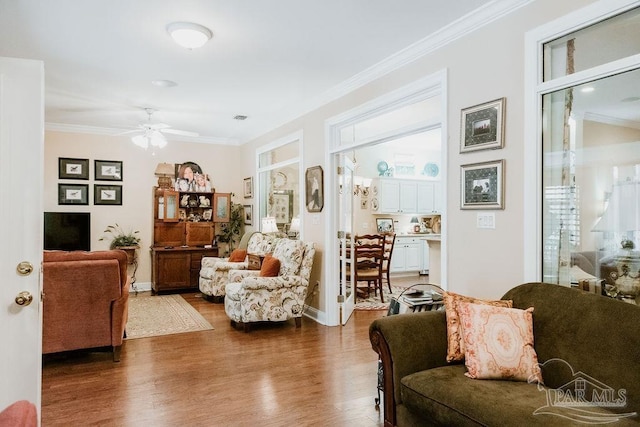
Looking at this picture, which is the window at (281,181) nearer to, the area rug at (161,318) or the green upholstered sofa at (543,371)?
the area rug at (161,318)

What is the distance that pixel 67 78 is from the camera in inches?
177

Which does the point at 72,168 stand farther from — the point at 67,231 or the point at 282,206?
the point at 282,206

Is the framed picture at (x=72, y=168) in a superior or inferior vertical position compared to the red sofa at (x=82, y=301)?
superior

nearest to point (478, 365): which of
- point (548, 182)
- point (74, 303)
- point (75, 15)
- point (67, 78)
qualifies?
point (548, 182)

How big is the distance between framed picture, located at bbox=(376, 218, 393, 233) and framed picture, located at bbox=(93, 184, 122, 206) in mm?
4925

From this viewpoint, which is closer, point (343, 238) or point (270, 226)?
point (343, 238)

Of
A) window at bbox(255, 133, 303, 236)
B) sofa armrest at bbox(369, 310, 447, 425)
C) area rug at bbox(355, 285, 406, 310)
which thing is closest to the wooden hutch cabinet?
window at bbox(255, 133, 303, 236)

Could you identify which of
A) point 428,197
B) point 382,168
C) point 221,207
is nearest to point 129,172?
point 221,207

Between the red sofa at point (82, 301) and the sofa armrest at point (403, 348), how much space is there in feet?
8.09

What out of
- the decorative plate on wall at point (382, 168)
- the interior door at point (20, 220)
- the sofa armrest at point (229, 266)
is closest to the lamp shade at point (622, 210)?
the interior door at point (20, 220)

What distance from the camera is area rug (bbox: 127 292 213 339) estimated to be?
15.3ft

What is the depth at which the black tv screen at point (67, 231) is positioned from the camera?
6.41 meters

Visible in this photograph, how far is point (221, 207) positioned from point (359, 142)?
390 centimetres

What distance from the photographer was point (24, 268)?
1.83 metres
